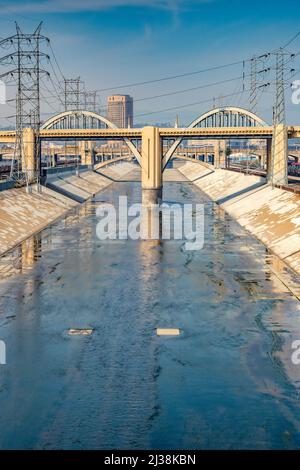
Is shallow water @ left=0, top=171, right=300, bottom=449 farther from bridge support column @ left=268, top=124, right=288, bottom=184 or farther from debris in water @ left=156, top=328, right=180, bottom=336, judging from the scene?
bridge support column @ left=268, top=124, right=288, bottom=184

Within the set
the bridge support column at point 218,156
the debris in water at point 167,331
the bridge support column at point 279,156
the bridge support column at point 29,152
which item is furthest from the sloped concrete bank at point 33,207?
the bridge support column at point 218,156

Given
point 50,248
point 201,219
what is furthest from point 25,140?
point 50,248

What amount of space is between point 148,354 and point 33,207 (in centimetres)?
5724

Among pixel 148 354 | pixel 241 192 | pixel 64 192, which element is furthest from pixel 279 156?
pixel 148 354

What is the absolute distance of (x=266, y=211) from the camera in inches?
3049

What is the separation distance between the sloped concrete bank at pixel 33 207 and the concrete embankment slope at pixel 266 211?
2785cm

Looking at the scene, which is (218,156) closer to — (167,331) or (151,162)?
(151,162)

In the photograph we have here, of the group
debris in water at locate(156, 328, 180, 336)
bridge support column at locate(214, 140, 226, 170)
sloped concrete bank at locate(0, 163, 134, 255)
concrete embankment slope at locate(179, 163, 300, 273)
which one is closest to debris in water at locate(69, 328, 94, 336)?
debris in water at locate(156, 328, 180, 336)

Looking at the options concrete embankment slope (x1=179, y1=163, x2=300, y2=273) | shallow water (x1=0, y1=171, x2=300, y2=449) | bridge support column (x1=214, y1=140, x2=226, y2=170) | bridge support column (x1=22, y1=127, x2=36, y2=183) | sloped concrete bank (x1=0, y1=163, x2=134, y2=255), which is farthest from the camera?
bridge support column (x1=214, y1=140, x2=226, y2=170)

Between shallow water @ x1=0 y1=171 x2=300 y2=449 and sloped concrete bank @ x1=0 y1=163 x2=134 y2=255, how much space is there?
38.3 feet

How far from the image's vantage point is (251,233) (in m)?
69.6

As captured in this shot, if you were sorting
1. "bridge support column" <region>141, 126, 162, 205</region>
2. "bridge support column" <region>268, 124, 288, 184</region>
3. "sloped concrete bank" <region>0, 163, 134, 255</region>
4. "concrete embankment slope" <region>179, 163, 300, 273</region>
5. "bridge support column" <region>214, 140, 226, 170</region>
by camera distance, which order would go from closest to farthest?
"concrete embankment slope" <region>179, 163, 300, 273</region> → "sloped concrete bank" <region>0, 163, 134, 255</region> → "bridge support column" <region>268, 124, 288, 184</region> → "bridge support column" <region>141, 126, 162, 205</region> → "bridge support column" <region>214, 140, 226, 170</region>

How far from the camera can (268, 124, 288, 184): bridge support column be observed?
99.4 metres

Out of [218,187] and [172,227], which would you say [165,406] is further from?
[218,187]
